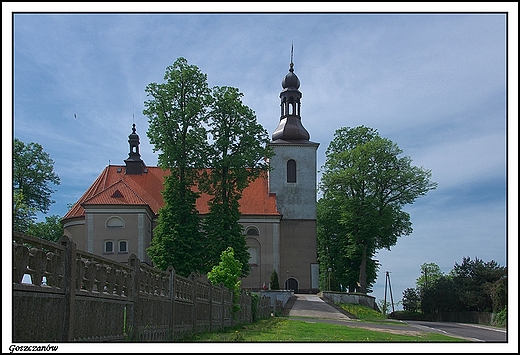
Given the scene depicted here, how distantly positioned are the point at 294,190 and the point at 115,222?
17.1 meters

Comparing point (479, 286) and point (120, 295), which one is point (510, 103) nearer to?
point (120, 295)

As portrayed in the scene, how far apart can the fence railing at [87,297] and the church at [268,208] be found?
33.0 m

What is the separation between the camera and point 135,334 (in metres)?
10.2

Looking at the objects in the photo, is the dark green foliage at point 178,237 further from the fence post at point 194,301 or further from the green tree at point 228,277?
the fence post at point 194,301

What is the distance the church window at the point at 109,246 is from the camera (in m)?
46.0

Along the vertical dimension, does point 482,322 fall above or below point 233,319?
below

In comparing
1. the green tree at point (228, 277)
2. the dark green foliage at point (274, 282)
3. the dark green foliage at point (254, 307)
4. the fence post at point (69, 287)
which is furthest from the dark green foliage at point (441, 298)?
the fence post at point (69, 287)

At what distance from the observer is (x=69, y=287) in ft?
A: 24.4

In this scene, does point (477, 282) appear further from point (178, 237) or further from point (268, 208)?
point (178, 237)

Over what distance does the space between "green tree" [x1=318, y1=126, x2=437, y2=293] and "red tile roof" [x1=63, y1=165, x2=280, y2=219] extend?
655cm

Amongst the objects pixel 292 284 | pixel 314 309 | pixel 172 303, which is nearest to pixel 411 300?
pixel 292 284

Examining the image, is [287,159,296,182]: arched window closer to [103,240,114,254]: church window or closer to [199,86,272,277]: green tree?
[199,86,272,277]: green tree

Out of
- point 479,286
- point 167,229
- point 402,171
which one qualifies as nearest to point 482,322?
point 479,286

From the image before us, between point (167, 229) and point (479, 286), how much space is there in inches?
977
